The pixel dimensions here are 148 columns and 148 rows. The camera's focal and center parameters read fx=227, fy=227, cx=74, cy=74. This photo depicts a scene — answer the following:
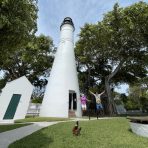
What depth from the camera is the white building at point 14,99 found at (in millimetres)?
20125

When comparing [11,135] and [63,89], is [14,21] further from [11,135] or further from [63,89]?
[63,89]

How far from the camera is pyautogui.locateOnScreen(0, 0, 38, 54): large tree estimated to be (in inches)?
303

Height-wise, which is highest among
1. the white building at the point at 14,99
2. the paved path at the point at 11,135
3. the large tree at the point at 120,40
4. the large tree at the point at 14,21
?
the large tree at the point at 120,40

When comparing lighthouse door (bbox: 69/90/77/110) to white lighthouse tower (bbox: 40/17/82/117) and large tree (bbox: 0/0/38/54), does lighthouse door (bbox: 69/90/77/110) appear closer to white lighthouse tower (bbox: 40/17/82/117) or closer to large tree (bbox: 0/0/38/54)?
white lighthouse tower (bbox: 40/17/82/117)

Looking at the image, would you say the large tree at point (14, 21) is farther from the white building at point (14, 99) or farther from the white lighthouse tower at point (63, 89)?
the white lighthouse tower at point (63, 89)

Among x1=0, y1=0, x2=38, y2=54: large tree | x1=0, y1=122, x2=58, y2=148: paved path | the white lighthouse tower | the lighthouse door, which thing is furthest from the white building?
x1=0, y1=0, x2=38, y2=54: large tree

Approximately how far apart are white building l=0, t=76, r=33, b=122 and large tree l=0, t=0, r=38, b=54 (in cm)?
1153

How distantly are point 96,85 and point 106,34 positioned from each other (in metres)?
11.3

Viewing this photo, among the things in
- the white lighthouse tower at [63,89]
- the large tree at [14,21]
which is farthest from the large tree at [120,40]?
the large tree at [14,21]

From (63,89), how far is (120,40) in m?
8.85

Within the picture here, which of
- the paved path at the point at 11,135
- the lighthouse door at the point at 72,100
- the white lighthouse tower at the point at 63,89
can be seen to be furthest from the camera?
the lighthouse door at the point at 72,100

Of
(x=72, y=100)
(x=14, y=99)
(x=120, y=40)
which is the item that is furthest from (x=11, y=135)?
(x=120, y=40)

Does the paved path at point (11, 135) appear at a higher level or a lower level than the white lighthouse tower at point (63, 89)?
lower

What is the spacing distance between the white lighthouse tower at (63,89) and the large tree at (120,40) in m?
3.42
